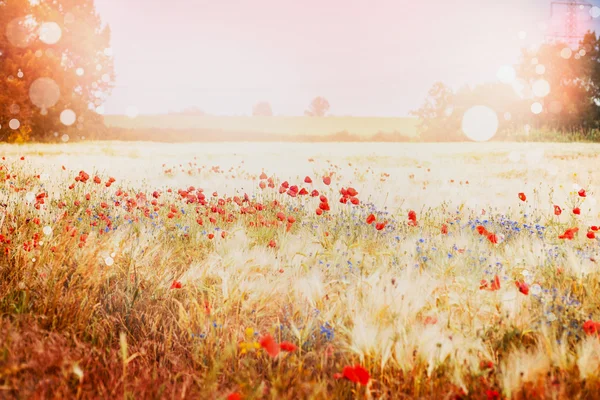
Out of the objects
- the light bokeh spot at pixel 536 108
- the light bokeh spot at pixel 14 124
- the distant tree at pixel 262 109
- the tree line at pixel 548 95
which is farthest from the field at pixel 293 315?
the distant tree at pixel 262 109

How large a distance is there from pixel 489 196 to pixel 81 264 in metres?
6.80

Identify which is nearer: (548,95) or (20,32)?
(20,32)

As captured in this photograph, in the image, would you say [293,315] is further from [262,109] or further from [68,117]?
[262,109]

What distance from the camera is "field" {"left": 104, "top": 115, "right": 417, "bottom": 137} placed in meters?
58.3

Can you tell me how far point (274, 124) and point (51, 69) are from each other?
36.9m

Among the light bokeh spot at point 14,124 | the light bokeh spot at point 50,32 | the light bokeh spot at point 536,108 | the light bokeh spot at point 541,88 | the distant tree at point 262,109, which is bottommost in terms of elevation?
the light bokeh spot at point 14,124

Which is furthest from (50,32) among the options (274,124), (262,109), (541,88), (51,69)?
(262,109)

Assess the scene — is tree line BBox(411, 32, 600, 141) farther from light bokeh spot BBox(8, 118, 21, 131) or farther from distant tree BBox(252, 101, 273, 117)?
distant tree BBox(252, 101, 273, 117)

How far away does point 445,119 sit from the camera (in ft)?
170

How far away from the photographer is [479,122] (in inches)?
2009

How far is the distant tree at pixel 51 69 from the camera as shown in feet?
89.5

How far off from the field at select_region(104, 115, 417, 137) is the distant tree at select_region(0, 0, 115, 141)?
19.6m

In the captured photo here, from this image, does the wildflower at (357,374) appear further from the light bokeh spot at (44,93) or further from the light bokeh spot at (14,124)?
the light bokeh spot at (44,93)

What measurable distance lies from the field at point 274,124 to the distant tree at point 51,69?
64.4 feet
